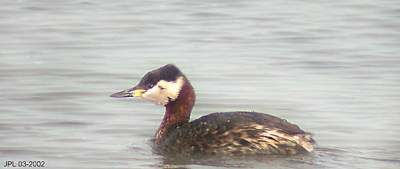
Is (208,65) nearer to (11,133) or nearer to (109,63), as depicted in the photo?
(109,63)

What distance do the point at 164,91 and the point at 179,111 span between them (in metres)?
0.27

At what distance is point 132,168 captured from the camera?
395 inches

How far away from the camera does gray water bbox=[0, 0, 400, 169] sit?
1092 centimetres

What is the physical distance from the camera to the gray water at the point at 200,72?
430 inches

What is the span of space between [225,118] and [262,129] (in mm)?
373

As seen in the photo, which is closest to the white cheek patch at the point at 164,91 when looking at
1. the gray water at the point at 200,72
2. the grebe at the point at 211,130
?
the grebe at the point at 211,130

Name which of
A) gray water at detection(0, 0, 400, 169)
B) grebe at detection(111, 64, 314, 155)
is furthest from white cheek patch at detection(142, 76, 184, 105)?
gray water at detection(0, 0, 400, 169)

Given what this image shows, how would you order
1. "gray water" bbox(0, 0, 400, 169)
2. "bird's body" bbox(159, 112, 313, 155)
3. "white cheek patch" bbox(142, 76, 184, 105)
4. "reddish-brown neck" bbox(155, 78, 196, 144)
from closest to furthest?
1. "bird's body" bbox(159, 112, 313, 155)
2. "gray water" bbox(0, 0, 400, 169)
3. "white cheek patch" bbox(142, 76, 184, 105)
4. "reddish-brown neck" bbox(155, 78, 196, 144)

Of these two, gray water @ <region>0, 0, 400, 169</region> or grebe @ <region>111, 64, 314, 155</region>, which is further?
gray water @ <region>0, 0, 400, 169</region>

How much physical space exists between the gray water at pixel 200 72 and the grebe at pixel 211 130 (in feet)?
0.41

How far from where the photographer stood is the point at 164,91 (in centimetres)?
1110

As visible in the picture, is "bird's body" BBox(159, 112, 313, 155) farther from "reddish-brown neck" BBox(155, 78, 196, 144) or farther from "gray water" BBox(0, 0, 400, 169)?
"reddish-brown neck" BBox(155, 78, 196, 144)

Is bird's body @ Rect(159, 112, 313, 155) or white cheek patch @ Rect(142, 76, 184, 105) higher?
white cheek patch @ Rect(142, 76, 184, 105)

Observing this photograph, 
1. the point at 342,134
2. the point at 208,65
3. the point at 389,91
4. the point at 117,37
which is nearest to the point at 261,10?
the point at 117,37
